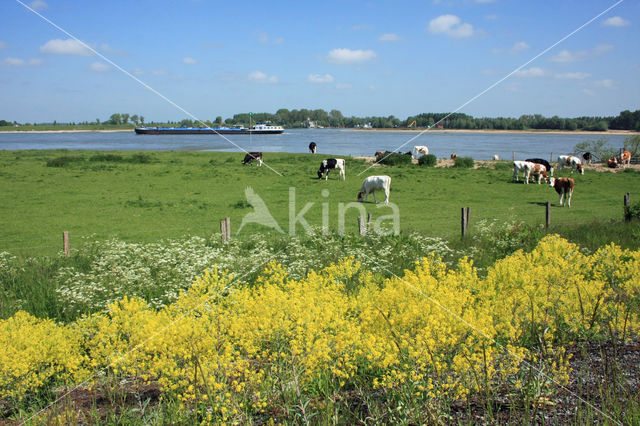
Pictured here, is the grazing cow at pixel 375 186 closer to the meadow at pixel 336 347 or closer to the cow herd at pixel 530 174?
the cow herd at pixel 530 174

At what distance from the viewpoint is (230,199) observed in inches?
888

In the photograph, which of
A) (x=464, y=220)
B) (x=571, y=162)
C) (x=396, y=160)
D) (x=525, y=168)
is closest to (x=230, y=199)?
(x=464, y=220)

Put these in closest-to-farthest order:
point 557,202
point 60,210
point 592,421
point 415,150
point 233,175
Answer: point 592,421, point 60,210, point 557,202, point 233,175, point 415,150

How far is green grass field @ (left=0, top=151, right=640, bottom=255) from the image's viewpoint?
16.4 meters

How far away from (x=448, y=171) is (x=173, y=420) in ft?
105

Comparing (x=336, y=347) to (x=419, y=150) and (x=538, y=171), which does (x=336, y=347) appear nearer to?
(x=538, y=171)

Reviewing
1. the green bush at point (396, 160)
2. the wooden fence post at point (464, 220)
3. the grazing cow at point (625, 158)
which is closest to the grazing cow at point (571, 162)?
the grazing cow at point (625, 158)

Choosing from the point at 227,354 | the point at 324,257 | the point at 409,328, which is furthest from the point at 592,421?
the point at 324,257

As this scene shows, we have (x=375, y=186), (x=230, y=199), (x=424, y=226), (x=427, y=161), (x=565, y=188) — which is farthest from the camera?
(x=427, y=161)

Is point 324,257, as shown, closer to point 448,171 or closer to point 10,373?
point 10,373

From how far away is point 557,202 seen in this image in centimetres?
2198

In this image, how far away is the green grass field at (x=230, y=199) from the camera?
53.8 feet

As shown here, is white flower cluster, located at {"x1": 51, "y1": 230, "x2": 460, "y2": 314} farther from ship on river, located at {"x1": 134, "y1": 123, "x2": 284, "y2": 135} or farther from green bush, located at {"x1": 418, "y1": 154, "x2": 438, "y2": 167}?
ship on river, located at {"x1": 134, "y1": 123, "x2": 284, "y2": 135}

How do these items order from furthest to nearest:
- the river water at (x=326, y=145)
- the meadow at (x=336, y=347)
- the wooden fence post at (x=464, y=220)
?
the river water at (x=326, y=145), the wooden fence post at (x=464, y=220), the meadow at (x=336, y=347)
